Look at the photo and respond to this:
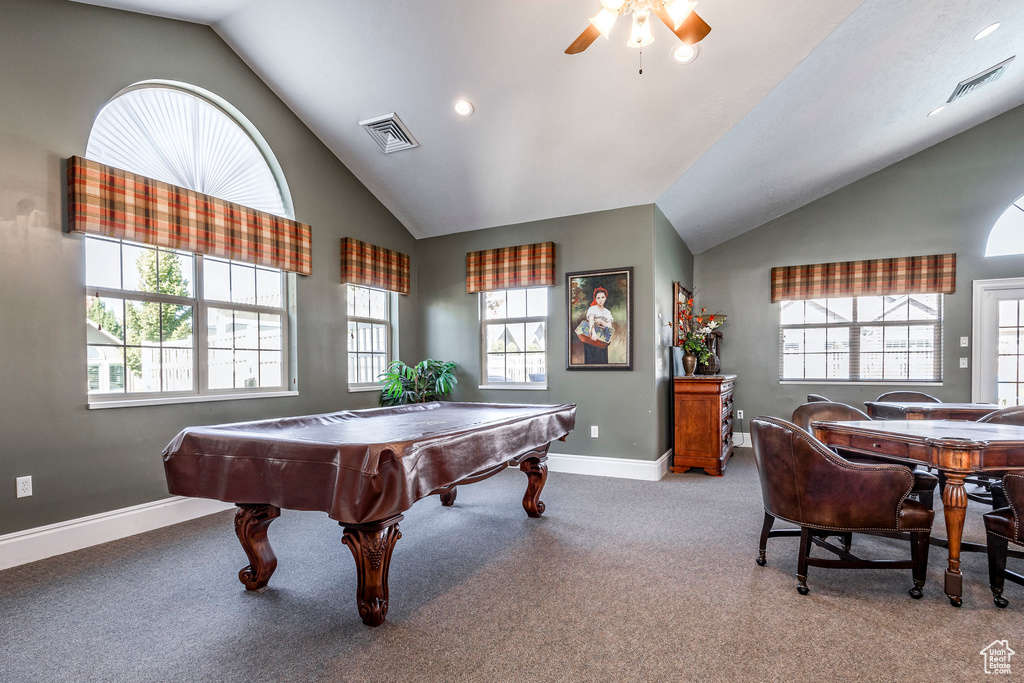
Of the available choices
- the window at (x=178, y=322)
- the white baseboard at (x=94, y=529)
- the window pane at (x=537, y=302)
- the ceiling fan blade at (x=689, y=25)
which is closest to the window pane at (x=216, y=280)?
the window at (x=178, y=322)

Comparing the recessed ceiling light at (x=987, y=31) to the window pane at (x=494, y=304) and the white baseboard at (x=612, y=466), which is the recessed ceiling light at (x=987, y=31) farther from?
the window pane at (x=494, y=304)

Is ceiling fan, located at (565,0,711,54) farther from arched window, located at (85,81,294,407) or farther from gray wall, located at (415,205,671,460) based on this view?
arched window, located at (85,81,294,407)

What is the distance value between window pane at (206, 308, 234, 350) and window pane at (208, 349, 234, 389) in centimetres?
4

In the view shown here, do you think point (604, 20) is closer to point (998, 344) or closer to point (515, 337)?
point (515, 337)

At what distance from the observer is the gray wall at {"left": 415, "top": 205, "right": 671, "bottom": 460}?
465 centimetres

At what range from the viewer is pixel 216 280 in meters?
3.83

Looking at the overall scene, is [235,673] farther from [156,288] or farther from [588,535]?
[156,288]

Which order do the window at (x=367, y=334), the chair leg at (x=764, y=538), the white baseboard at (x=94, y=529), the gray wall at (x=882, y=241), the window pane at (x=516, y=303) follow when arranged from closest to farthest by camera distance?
the chair leg at (x=764, y=538) < the white baseboard at (x=94, y=529) < the window at (x=367, y=334) < the gray wall at (x=882, y=241) < the window pane at (x=516, y=303)

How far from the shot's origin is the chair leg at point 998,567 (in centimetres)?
213

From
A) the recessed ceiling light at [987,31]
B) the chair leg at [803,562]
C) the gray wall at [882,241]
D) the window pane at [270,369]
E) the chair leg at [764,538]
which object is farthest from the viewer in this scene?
the gray wall at [882,241]

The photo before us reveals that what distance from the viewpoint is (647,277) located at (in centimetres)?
462

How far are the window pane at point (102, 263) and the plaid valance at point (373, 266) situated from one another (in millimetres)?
1818

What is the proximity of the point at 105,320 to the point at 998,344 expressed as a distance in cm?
817

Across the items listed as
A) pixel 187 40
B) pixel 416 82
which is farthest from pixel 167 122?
pixel 416 82
